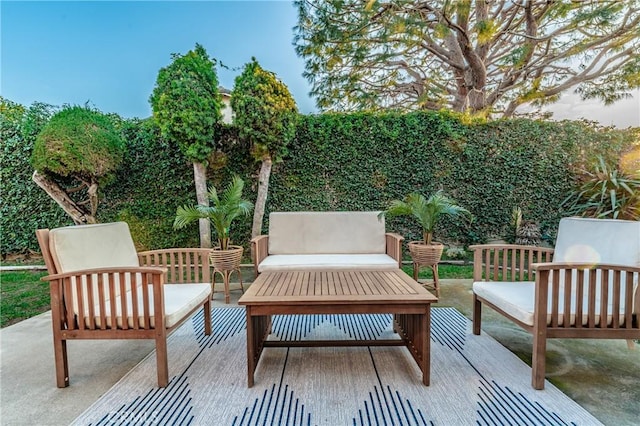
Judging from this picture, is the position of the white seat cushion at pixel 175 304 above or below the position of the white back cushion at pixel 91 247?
below

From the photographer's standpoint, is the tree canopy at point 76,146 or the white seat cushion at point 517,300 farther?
the tree canopy at point 76,146

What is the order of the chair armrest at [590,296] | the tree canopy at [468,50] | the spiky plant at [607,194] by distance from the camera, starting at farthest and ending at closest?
1. the tree canopy at [468,50]
2. the spiky plant at [607,194]
3. the chair armrest at [590,296]

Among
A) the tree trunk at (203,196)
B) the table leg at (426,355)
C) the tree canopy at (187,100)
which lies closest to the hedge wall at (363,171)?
the tree trunk at (203,196)

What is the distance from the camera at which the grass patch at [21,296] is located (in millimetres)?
3375

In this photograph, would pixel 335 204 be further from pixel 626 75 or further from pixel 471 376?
pixel 626 75

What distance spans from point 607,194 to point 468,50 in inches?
153

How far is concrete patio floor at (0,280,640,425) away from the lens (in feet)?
5.71

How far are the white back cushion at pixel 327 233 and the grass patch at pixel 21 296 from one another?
278 cm

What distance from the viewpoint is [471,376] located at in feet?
6.80

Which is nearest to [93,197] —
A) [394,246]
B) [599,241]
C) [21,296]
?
[21,296]

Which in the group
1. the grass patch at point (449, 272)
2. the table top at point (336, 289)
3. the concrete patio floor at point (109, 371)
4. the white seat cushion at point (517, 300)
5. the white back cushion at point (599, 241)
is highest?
the white back cushion at point (599, 241)

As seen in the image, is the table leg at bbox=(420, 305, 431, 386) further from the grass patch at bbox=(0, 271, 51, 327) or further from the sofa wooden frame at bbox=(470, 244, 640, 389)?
the grass patch at bbox=(0, 271, 51, 327)

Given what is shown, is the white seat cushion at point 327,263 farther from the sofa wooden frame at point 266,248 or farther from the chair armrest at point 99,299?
the chair armrest at point 99,299

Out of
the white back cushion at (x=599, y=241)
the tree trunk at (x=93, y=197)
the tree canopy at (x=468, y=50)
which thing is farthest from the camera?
the tree canopy at (x=468, y=50)
